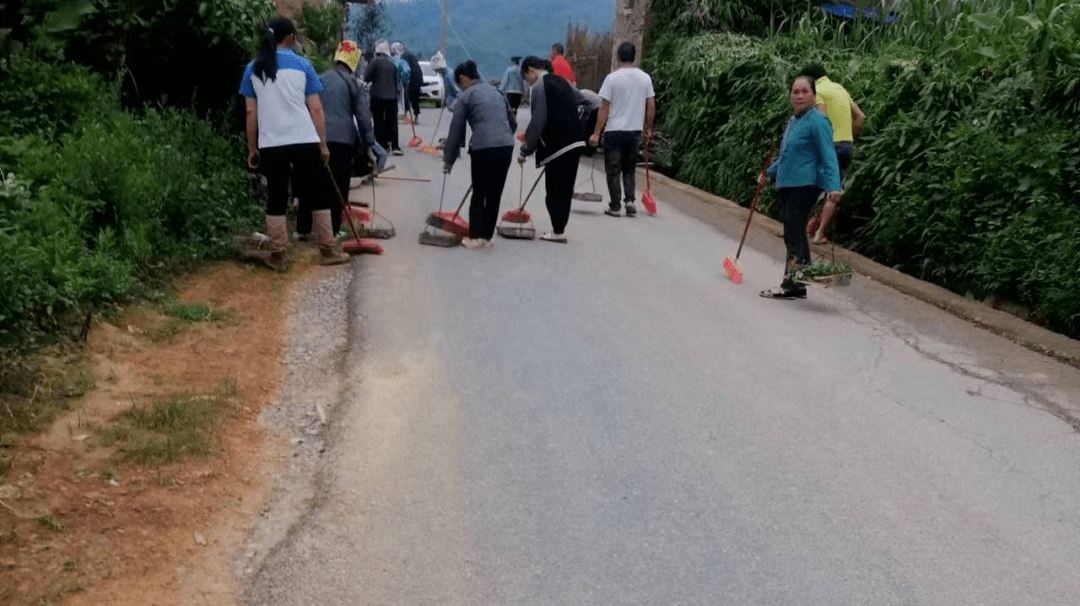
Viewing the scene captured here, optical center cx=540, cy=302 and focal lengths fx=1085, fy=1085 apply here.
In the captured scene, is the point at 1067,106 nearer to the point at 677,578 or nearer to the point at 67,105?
the point at 677,578

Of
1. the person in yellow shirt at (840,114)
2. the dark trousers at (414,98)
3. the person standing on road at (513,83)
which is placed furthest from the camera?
the dark trousers at (414,98)

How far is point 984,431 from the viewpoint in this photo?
6285mm

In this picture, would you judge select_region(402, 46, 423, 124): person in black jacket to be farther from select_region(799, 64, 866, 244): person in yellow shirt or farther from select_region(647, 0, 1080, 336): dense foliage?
select_region(799, 64, 866, 244): person in yellow shirt

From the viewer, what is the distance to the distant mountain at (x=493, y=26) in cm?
5319

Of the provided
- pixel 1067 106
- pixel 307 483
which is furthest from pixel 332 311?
pixel 1067 106

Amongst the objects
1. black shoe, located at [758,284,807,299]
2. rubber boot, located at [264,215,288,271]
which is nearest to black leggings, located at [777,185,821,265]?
black shoe, located at [758,284,807,299]

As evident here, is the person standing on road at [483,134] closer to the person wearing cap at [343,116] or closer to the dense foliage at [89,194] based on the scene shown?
the person wearing cap at [343,116]

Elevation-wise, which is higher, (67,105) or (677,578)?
(67,105)

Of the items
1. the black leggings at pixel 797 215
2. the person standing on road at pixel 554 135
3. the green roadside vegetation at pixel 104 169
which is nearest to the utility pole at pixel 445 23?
the person standing on road at pixel 554 135

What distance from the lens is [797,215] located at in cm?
931

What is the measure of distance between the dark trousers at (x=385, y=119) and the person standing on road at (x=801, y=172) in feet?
29.1

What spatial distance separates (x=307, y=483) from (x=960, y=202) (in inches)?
281

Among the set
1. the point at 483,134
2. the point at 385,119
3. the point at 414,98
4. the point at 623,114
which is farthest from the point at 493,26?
the point at 483,134

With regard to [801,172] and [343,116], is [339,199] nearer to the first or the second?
[343,116]
